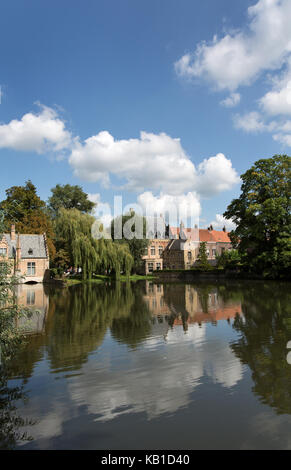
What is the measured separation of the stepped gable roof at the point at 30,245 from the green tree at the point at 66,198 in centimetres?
1638

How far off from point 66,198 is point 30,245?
61.7 feet

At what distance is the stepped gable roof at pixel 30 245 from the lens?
36312 mm

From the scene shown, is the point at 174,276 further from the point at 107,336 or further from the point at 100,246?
the point at 107,336

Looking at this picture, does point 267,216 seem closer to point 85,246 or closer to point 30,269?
point 85,246

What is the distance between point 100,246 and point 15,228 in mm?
11267

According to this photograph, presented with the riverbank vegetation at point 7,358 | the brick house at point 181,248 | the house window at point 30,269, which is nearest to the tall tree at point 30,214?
the house window at point 30,269

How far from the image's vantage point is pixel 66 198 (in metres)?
54.1

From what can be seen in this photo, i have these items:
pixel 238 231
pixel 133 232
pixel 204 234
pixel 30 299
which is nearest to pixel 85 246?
pixel 133 232

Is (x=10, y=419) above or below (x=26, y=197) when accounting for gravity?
below

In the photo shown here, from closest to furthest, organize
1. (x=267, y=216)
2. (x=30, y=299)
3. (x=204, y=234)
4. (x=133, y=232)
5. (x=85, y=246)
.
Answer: (x=30, y=299) → (x=267, y=216) → (x=85, y=246) → (x=133, y=232) → (x=204, y=234)

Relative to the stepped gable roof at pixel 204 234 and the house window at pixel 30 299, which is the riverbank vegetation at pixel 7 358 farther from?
the stepped gable roof at pixel 204 234

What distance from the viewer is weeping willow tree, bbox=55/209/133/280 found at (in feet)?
111

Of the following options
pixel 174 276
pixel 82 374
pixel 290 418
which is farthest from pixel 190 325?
pixel 174 276

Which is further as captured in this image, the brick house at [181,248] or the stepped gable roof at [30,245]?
the brick house at [181,248]
